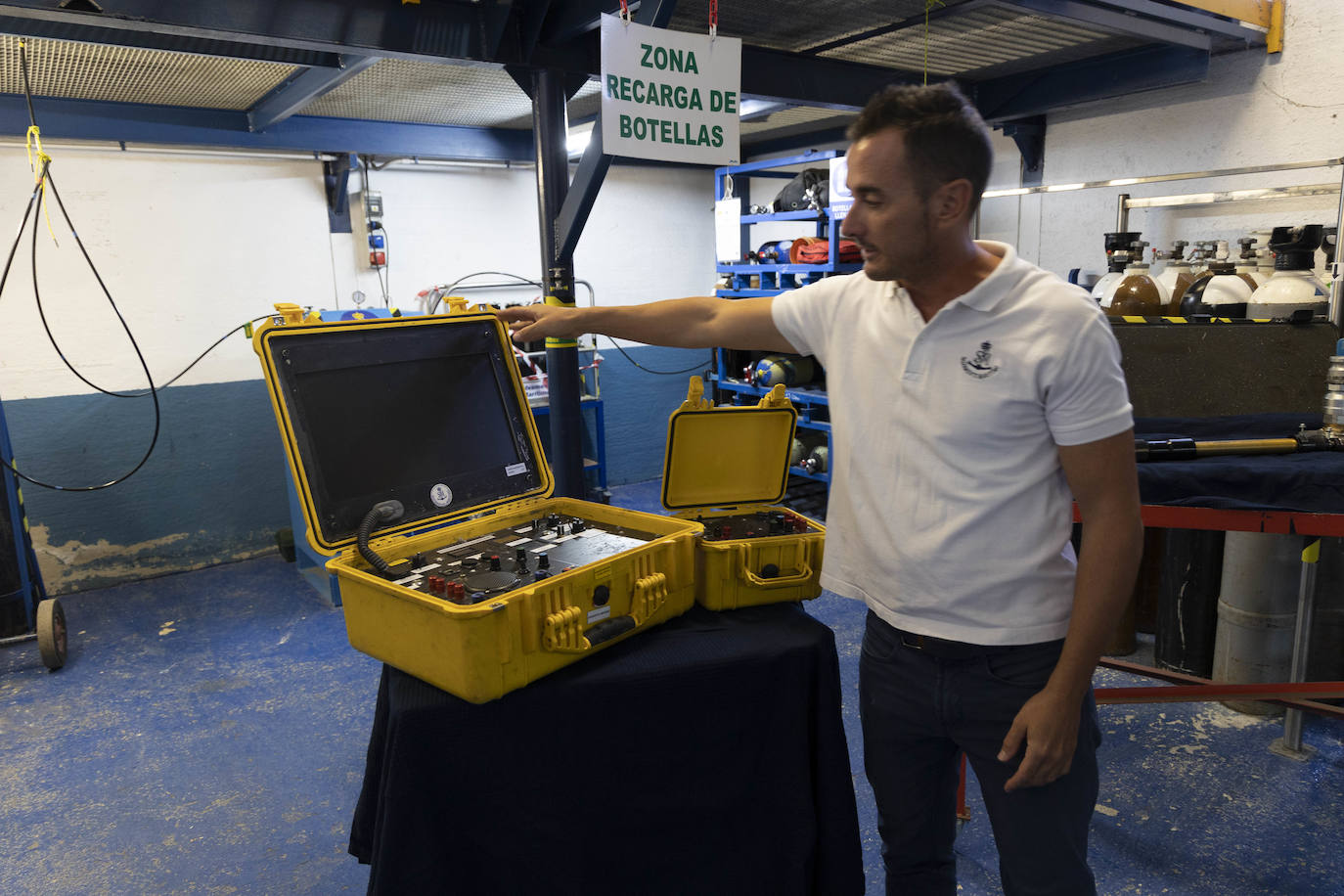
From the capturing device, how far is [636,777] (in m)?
1.48

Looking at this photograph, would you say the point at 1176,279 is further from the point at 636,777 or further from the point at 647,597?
the point at 636,777

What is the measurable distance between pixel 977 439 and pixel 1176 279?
292 centimetres

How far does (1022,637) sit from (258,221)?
5199 mm

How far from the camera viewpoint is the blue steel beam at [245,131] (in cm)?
424

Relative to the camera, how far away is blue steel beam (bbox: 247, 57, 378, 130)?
349 cm

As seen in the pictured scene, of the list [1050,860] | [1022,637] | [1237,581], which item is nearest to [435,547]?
[1022,637]

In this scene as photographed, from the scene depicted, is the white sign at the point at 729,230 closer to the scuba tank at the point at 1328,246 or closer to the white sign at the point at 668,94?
the white sign at the point at 668,94

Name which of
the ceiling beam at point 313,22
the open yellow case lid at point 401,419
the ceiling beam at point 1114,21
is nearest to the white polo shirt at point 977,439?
the open yellow case lid at point 401,419

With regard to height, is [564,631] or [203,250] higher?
[203,250]

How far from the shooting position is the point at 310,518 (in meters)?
1.52

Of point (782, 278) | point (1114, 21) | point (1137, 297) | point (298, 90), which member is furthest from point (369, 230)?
point (1137, 297)

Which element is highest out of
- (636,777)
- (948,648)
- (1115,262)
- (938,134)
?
(938,134)

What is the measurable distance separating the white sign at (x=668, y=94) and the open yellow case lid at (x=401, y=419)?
1.11m

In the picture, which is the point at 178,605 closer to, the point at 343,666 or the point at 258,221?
the point at 343,666
